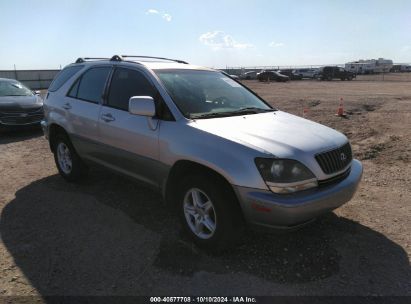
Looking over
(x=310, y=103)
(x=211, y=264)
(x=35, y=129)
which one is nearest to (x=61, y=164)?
(x=211, y=264)

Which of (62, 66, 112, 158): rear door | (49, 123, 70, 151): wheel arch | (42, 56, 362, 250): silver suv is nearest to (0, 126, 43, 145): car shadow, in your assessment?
(49, 123, 70, 151): wheel arch

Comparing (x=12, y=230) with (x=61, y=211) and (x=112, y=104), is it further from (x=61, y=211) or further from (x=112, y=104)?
(x=112, y=104)

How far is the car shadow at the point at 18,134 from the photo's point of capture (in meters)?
9.80

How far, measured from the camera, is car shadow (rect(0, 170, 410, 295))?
334cm

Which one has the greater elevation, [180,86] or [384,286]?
[180,86]

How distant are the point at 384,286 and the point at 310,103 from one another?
13.9m

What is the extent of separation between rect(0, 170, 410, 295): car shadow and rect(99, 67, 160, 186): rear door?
620mm

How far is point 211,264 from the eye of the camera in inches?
141

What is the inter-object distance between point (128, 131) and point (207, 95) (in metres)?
1.01

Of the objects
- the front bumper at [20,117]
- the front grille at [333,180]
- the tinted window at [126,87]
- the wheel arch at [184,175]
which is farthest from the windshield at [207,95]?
the front bumper at [20,117]

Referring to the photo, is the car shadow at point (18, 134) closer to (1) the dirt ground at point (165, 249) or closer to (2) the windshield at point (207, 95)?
(1) the dirt ground at point (165, 249)

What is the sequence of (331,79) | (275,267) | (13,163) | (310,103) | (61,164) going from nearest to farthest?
(275,267) < (61,164) < (13,163) < (310,103) < (331,79)

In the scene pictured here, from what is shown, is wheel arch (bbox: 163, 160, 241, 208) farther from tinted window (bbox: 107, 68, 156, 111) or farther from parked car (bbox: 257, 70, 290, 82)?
parked car (bbox: 257, 70, 290, 82)

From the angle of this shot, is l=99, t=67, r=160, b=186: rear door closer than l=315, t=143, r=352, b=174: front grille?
No
